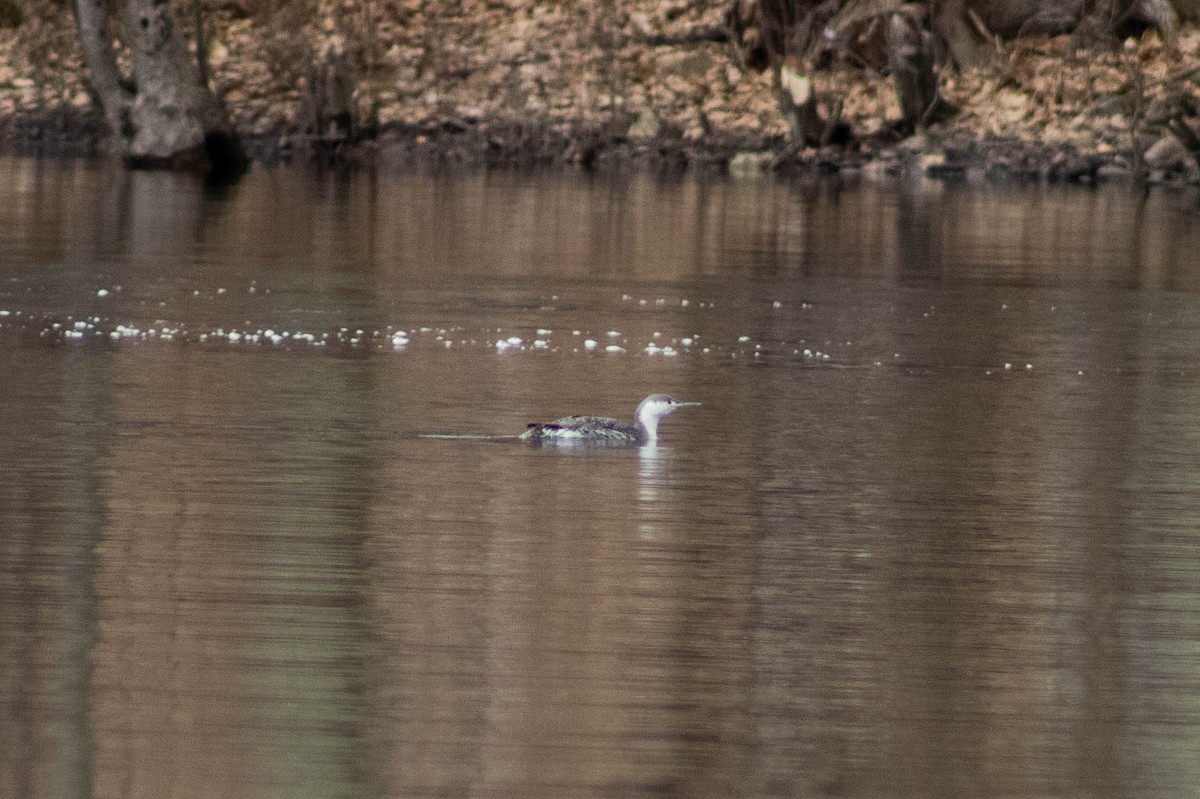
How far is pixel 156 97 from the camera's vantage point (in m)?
40.3

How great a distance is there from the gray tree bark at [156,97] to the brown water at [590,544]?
1959cm

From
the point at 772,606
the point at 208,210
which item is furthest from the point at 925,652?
the point at 208,210

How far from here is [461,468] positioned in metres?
11.3

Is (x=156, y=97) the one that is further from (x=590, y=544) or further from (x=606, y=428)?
(x=590, y=544)

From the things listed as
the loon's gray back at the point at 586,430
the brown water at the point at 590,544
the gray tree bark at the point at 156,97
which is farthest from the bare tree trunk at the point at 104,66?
the loon's gray back at the point at 586,430

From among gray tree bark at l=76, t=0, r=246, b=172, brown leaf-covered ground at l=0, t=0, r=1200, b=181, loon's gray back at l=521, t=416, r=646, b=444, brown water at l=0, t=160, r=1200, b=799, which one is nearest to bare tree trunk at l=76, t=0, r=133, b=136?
gray tree bark at l=76, t=0, r=246, b=172

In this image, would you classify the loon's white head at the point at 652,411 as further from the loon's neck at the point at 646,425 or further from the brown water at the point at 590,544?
the brown water at the point at 590,544

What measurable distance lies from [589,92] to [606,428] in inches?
1477

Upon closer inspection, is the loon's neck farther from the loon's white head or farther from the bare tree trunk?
the bare tree trunk

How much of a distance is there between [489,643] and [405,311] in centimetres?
1065

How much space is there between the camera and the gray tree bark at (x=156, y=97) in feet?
131

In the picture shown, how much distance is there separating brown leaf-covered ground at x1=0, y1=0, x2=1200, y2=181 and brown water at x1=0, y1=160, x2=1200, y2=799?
967 inches

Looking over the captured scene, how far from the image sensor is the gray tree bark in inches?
1569

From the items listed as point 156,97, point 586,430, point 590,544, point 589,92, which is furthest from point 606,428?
point 589,92
